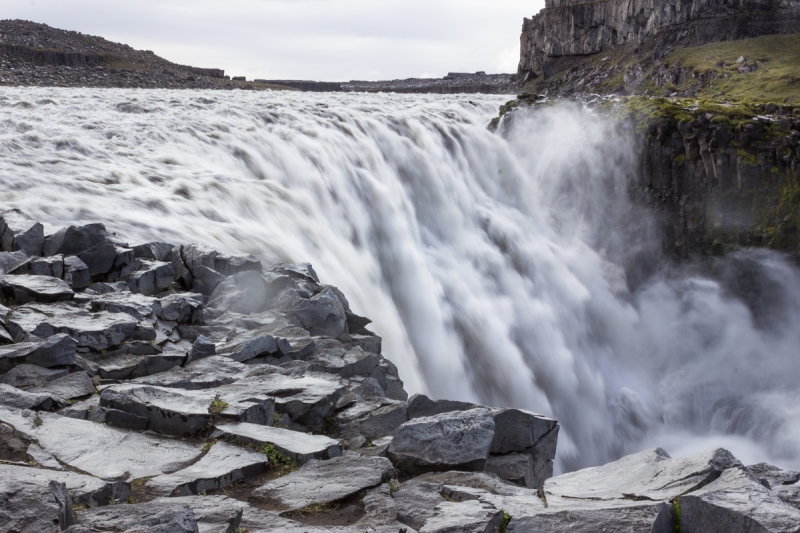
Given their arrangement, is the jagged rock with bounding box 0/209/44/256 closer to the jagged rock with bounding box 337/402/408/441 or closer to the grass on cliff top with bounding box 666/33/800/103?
the jagged rock with bounding box 337/402/408/441

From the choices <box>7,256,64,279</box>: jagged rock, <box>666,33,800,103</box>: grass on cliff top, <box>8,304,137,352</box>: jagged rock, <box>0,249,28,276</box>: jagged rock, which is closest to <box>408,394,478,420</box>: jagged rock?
<box>8,304,137,352</box>: jagged rock

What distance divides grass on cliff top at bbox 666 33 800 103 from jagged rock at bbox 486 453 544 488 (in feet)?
156

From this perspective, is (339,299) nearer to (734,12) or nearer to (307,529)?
(307,529)

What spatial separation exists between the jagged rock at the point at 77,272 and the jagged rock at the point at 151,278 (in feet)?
2.22

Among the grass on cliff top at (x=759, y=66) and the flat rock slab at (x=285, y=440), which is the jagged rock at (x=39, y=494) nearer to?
the flat rock slab at (x=285, y=440)

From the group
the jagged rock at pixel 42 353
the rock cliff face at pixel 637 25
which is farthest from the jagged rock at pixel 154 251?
the rock cliff face at pixel 637 25

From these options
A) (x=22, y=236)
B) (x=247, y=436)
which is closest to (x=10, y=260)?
(x=22, y=236)

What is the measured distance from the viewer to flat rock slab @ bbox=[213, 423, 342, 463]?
7.36 m

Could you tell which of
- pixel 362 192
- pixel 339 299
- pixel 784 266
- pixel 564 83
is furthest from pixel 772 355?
pixel 564 83

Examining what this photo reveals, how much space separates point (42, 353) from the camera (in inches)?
336

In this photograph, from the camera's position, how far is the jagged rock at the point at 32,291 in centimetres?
1019

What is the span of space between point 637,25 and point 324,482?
400 feet

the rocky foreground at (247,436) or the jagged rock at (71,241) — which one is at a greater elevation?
the jagged rock at (71,241)

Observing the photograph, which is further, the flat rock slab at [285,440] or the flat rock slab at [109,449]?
the flat rock slab at [285,440]
